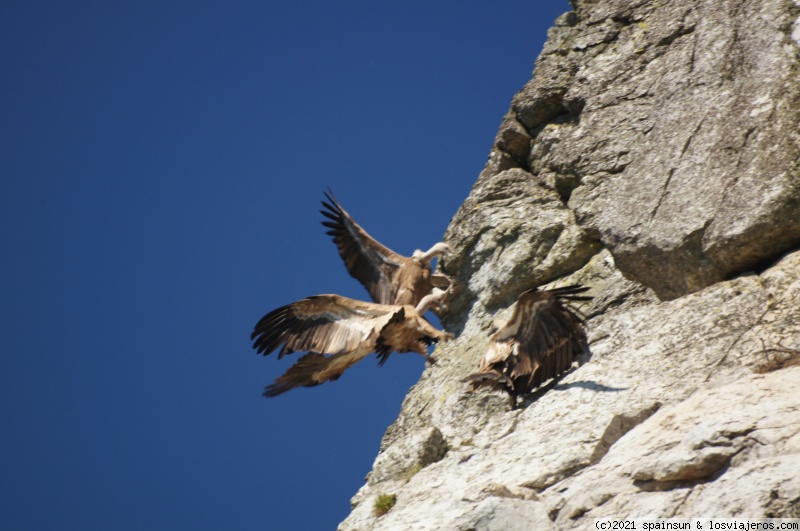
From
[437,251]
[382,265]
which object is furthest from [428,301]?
[382,265]

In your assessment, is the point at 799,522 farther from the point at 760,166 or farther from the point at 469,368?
the point at 469,368

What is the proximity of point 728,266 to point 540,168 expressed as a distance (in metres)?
4.68

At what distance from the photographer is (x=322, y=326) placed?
12.1 metres

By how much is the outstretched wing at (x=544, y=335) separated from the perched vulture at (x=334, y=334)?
207cm

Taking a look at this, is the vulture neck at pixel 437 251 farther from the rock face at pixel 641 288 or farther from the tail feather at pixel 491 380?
the tail feather at pixel 491 380

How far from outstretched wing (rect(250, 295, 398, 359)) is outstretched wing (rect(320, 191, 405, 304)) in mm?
2411

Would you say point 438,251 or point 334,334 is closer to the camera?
point 334,334

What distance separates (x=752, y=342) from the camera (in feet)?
26.6

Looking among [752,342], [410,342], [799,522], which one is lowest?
[799,522]

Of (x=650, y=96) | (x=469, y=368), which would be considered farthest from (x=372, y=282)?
(x=650, y=96)

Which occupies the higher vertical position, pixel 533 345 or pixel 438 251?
pixel 438 251

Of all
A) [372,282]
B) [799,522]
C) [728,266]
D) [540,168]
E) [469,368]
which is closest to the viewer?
[799,522]

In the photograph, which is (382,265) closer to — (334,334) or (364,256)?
(364,256)

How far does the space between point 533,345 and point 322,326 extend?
3.13 m
